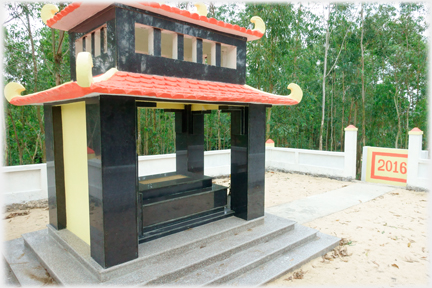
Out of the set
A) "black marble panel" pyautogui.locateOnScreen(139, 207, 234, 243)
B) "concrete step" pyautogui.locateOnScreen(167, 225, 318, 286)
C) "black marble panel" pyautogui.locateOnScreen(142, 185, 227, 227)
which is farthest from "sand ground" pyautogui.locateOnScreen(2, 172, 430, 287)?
"black marble panel" pyautogui.locateOnScreen(142, 185, 227, 227)

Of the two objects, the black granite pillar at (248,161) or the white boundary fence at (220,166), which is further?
the white boundary fence at (220,166)

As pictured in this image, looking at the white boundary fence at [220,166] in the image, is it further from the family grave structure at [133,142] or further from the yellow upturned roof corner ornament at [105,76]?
the yellow upturned roof corner ornament at [105,76]

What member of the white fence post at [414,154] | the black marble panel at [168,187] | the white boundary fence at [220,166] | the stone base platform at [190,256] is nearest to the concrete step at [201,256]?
the stone base platform at [190,256]

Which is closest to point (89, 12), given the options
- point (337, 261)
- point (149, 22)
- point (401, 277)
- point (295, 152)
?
point (149, 22)

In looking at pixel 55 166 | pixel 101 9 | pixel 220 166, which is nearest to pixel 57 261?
pixel 55 166

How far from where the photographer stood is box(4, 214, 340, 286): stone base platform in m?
3.58

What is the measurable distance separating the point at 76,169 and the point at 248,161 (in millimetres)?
2772

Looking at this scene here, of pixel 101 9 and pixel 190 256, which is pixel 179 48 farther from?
pixel 190 256

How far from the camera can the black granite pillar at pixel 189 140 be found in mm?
6332

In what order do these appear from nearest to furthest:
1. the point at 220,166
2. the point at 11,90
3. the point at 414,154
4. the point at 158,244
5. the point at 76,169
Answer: the point at 158,244 < the point at 76,169 < the point at 11,90 < the point at 414,154 < the point at 220,166

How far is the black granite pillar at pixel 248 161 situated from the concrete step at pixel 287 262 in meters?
0.96

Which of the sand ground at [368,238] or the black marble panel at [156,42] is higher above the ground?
the black marble panel at [156,42]

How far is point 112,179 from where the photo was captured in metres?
3.50

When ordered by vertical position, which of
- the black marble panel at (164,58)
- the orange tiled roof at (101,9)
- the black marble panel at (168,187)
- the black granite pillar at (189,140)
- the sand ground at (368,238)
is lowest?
the sand ground at (368,238)
